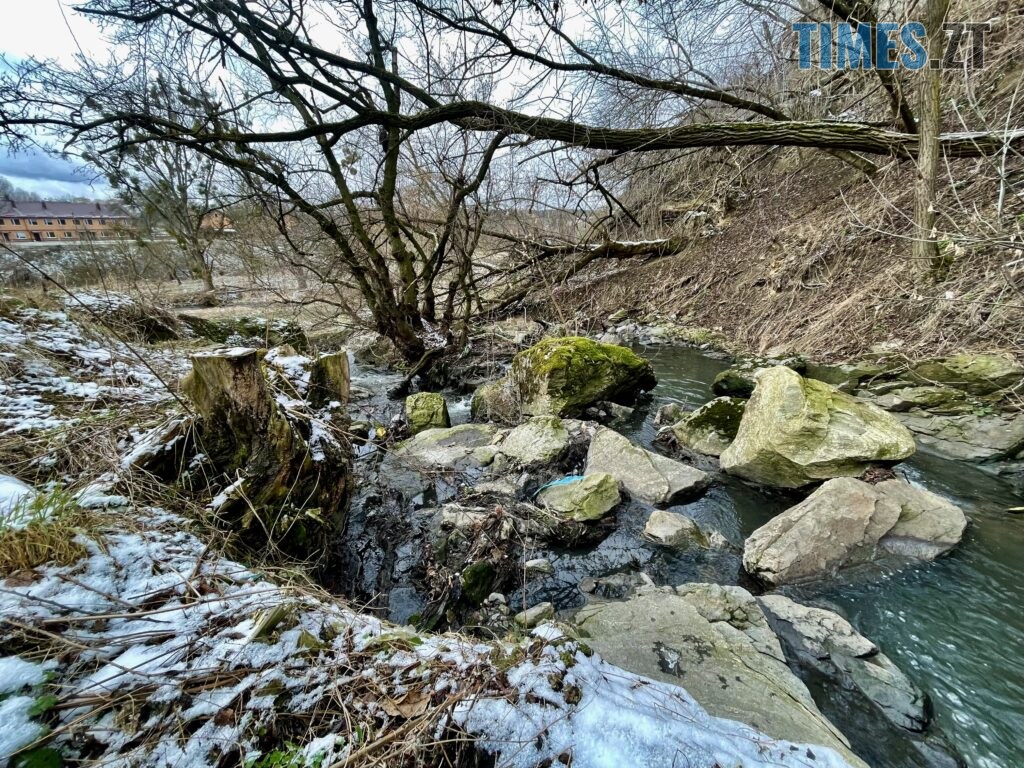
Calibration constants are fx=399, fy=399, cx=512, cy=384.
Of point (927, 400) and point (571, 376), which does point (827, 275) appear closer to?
point (927, 400)

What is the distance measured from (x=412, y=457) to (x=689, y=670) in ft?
10.6

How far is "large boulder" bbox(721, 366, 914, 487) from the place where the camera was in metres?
3.41

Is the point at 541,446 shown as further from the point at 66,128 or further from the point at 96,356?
the point at 66,128

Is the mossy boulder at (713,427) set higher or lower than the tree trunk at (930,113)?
lower

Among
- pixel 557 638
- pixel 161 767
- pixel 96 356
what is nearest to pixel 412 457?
pixel 96 356

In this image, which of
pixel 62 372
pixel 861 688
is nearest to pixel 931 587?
pixel 861 688

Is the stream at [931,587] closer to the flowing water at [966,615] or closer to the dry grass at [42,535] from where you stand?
the flowing water at [966,615]

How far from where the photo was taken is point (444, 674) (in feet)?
4.17

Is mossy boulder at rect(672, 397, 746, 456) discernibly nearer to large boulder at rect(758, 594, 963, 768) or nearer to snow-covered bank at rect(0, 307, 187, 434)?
large boulder at rect(758, 594, 963, 768)

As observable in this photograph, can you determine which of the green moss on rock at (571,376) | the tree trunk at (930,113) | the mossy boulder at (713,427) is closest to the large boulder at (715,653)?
the mossy boulder at (713,427)

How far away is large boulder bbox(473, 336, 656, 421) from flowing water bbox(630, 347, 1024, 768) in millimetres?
2341

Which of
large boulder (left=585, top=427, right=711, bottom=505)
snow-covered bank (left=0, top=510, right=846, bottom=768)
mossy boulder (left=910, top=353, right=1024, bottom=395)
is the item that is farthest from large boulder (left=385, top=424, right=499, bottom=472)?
mossy boulder (left=910, top=353, right=1024, bottom=395)

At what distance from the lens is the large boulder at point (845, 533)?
2.76 metres

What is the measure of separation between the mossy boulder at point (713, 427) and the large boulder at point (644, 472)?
2.07ft
